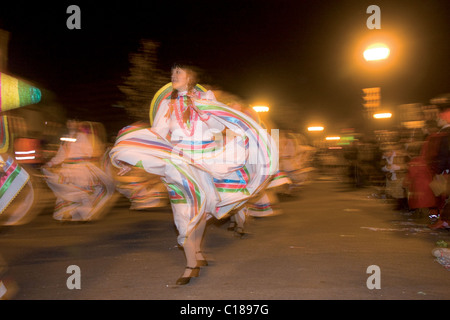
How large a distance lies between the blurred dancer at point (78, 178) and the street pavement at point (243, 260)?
0.28 meters

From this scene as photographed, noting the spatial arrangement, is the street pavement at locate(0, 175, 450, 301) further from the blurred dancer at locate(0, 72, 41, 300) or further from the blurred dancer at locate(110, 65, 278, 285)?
the blurred dancer at locate(0, 72, 41, 300)

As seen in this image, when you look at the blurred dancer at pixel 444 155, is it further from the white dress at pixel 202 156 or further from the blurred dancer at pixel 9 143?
the blurred dancer at pixel 9 143

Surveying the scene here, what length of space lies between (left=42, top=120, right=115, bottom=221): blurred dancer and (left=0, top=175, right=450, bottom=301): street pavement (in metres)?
0.28

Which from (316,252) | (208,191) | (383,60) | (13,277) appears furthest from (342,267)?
(383,60)

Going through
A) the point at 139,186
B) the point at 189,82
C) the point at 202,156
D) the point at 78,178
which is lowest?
the point at 139,186

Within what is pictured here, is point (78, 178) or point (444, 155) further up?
point (444, 155)

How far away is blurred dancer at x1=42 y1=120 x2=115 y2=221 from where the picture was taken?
6742mm

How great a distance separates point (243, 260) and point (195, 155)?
1.30 metres

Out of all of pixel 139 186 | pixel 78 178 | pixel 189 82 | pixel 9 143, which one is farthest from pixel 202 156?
pixel 78 178

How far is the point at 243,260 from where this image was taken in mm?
4367

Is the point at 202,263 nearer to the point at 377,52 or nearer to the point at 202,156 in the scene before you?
the point at 202,156
